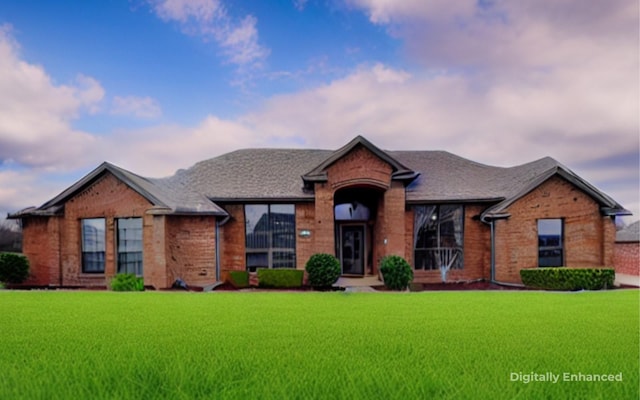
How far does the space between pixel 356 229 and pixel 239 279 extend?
7.07m

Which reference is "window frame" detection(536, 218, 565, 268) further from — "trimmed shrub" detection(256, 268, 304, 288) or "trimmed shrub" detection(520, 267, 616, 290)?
"trimmed shrub" detection(256, 268, 304, 288)

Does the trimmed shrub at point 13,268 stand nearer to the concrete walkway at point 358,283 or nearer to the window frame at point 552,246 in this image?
the concrete walkway at point 358,283

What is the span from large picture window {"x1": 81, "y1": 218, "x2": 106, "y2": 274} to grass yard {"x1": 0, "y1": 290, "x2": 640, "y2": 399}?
895 cm

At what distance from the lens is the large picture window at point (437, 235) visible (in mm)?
18453

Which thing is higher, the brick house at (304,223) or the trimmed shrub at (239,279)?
the brick house at (304,223)

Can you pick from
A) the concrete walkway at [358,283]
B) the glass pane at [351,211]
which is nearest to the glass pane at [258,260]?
the concrete walkway at [358,283]

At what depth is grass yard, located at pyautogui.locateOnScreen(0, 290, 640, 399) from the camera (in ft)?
11.1

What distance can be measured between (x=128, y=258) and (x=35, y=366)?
44.7 ft

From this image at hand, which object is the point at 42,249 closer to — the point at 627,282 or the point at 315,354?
the point at 315,354

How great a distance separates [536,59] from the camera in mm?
10852

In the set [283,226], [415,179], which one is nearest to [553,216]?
[415,179]

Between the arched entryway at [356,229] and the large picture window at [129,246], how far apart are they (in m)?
9.57

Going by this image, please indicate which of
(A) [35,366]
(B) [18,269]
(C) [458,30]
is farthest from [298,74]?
(B) [18,269]

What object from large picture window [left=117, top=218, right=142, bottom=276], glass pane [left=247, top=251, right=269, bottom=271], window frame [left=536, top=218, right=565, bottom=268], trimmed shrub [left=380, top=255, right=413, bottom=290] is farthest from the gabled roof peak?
large picture window [left=117, top=218, right=142, bottom=276]
